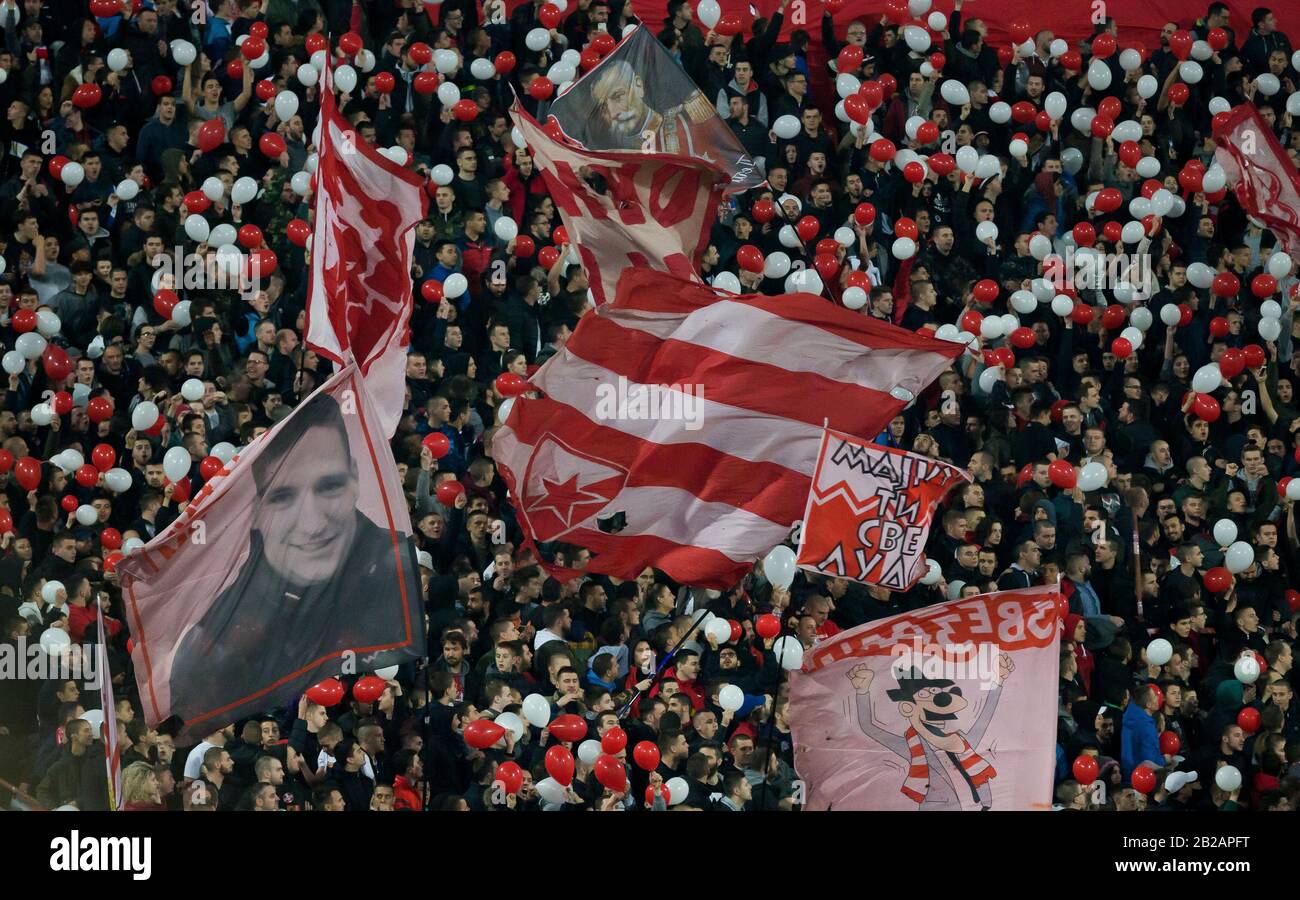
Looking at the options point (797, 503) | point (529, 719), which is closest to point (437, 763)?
point (529, 719)

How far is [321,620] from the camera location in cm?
848

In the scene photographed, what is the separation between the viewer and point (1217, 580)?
39.3 feet

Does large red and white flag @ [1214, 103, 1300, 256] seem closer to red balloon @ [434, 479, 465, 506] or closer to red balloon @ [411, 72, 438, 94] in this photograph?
red balloon @ [411, 72, 438, 94]

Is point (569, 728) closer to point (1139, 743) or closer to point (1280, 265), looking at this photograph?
point (1139, 743)

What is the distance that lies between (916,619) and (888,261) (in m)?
4.62

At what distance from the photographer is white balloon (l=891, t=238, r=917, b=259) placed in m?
13.5

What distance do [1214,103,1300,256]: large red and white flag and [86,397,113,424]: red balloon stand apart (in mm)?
6712

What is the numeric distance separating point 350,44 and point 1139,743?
6279mm

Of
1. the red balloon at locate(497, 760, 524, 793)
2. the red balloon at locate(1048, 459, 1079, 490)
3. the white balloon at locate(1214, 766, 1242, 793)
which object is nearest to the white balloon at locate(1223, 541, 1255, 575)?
the red balloon at locate(1048, 459, 1079, 490)

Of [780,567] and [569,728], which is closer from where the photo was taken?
[569,728]

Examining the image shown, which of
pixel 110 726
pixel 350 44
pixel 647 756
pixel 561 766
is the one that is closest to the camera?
pixel 110 726

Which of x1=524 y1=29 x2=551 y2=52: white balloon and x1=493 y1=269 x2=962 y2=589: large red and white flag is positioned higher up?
x1=524 y1=29 x2=551 y2=52: white balloon

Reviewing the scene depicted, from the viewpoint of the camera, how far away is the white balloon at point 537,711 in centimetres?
1032

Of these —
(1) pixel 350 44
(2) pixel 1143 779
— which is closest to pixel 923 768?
(2) pixel 1143 779
